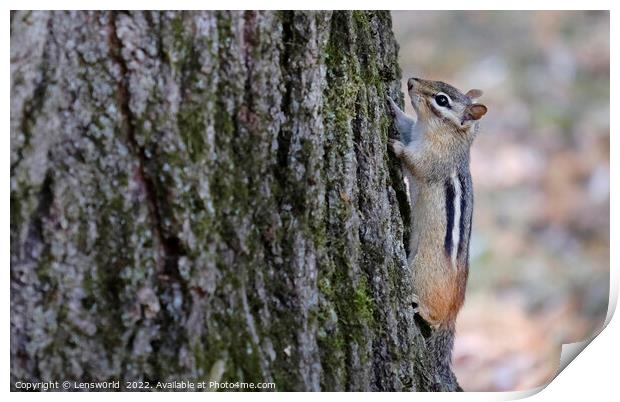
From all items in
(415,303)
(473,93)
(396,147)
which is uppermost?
(473,93)

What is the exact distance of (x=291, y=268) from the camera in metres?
1.57

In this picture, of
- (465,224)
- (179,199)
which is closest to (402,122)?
(465,224)

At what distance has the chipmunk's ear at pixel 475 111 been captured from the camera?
7.84ft

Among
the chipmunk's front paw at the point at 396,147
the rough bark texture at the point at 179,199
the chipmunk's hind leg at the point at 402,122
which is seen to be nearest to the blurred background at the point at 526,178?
the chipmunk's hind leg at the point at 402,122

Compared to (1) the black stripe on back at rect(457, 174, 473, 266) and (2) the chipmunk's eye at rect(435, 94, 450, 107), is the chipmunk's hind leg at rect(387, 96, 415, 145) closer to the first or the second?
(2) the chipmunk's eye at rect(435, 94, 450, 107)

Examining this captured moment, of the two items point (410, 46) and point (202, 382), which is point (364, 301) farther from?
point (410, 46)

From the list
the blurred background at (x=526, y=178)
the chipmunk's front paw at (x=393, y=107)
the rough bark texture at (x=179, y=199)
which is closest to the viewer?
the rough bark texture at (x=179, y=199)

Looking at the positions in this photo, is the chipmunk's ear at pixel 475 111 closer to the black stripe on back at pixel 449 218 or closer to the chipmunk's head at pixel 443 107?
the chipmunk's head at pixel 443 107

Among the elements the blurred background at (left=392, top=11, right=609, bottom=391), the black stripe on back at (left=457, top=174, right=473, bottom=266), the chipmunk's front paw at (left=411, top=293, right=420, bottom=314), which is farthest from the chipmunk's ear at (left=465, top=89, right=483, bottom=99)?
the chipmunk's front paw at (left=411, top=293, right=420, bottom=314)

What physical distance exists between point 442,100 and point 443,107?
26mm

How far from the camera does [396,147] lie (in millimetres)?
2088

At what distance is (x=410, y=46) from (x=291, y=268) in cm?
259

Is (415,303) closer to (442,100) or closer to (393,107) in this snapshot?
(393,107)

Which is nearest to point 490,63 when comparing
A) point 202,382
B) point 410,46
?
point 410,46
